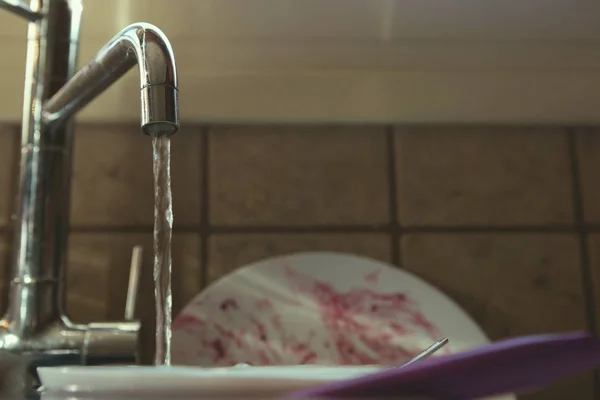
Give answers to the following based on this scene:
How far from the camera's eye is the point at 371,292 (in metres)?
0.60

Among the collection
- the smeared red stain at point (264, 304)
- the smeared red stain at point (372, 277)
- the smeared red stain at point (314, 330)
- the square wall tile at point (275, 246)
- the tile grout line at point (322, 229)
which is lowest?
the smeared red stain at point (314, 330)

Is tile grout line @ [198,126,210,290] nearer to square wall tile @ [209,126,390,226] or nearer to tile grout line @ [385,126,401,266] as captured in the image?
square wall tile @ [209,126,390,226]

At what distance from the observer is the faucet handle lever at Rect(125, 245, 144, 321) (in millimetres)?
559

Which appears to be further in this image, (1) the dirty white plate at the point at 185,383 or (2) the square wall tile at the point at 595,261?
(2) the square wall tile at the point at 595,261

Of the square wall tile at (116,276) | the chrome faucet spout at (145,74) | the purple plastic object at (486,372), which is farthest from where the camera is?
the square wall tile at (116,276)

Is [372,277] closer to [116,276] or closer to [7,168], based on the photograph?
[116,276]

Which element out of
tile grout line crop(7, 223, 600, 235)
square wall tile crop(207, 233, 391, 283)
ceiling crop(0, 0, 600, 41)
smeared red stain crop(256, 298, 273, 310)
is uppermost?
ceiling crop(0, 0, 600, 41)

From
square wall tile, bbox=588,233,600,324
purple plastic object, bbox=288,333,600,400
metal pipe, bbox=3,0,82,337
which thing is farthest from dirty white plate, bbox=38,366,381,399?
square wall tile, bbox=588,233,600,324

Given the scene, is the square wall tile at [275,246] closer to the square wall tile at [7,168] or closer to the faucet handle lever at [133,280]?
the faucet handle lever at [133,280]

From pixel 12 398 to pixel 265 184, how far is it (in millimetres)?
295

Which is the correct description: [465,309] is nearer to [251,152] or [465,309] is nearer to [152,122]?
[251,152]

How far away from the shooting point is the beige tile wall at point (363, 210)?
0.62 m

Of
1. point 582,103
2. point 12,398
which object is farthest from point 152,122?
point 582,103

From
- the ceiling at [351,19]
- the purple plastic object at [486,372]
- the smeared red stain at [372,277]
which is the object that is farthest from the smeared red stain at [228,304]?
the purple plastic object at [486,372]
